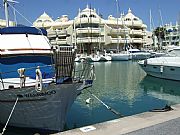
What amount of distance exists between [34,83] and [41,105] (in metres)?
0.92

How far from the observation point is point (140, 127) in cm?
796

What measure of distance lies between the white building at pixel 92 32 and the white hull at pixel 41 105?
6082 centimetres

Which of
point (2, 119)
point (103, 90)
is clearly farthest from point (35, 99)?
point (103, 90)

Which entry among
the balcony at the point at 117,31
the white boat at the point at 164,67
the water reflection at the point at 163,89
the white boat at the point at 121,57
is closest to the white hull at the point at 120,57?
the white boat at the point at 121,57

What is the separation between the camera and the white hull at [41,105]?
9578 mm

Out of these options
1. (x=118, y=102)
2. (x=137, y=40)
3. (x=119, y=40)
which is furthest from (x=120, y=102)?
(x=137, y=40)

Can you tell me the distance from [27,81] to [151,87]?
48.8ft

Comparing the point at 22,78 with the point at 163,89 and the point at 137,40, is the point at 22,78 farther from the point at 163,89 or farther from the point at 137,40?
the point at 137,40

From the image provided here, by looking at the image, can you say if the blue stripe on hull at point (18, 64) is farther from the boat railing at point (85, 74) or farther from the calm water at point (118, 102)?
the calm water at point (118, 102)

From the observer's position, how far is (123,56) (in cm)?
6269

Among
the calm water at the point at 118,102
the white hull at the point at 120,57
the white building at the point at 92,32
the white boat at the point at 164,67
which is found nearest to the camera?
the calm water at the point at 118,102

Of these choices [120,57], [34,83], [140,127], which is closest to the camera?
[140,127]

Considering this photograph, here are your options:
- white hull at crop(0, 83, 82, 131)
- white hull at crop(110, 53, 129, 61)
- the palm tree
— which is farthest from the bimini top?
the palm tree

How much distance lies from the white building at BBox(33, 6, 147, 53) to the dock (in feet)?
205
